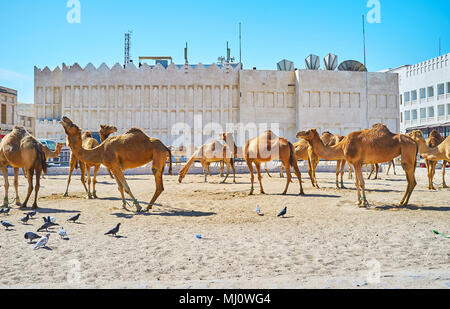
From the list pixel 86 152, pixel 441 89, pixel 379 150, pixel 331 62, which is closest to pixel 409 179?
pixel 379 150

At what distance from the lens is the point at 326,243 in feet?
19.6

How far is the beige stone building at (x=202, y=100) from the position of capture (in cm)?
4466

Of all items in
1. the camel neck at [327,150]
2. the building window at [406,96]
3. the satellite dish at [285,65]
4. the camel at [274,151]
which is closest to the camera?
the camel neck at [327,150]

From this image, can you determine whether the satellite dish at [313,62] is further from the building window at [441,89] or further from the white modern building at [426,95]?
the building window at [441,89]

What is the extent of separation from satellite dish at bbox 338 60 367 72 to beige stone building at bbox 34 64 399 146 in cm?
181

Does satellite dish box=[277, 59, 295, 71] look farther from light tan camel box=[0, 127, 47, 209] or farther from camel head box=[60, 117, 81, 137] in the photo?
light tan camel box=[0, 127, 47, 209]

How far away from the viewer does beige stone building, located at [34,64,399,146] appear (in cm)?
4466

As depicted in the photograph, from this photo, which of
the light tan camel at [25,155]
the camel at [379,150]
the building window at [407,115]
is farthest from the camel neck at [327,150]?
the building window at [407,115]

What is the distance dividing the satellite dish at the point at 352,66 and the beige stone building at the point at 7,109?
45.0m

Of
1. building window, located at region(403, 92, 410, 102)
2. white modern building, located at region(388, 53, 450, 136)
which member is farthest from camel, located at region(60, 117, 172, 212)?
building window, located at region(403, 92, 410, 102)

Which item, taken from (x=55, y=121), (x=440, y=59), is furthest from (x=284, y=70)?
(x=55, y=121)

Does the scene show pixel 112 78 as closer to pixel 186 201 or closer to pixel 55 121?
pixel 55 121

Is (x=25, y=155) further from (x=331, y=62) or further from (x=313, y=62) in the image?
(x=331, y=62)

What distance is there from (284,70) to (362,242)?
139 feet
